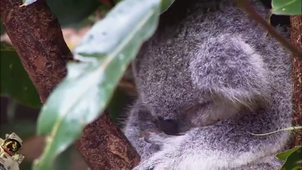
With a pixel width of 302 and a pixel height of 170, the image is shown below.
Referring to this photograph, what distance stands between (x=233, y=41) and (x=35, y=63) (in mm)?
559

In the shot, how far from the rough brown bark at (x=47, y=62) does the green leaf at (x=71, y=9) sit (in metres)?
0.25

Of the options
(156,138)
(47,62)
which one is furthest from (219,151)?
(47,62)

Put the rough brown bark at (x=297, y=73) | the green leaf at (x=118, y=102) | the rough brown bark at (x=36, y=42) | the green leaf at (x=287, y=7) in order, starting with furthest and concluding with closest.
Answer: the green leaf at (x=118, y=102)
the rough brown bark at (x=36, y=42)
the rough brown bark at (x=297, y=73)
the green leaf at (x=287, y=7)

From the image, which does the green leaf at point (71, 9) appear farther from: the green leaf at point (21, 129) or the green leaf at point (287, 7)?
the green leaf at point (287, 7)

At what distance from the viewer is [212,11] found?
1.68 metres

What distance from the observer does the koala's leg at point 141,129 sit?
178 cm

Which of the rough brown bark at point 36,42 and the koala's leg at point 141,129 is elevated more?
the rough brown bark at point 36,42

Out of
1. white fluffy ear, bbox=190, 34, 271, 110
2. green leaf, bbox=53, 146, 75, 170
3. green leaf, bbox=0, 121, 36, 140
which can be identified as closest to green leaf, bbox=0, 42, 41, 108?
green leaf, bbox=0, 121, 36, 140

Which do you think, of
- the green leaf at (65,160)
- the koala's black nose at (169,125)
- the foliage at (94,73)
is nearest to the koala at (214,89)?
the koala's black nose at (169,125)

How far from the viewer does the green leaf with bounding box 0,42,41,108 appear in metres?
2.04

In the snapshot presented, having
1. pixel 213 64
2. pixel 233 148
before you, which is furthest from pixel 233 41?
pixel 233 148

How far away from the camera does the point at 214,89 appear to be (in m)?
1.51

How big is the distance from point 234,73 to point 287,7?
503 millimetres

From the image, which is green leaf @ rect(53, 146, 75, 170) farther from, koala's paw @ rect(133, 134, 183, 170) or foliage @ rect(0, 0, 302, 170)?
foliage @ rect(0, 0, 302, 170)
